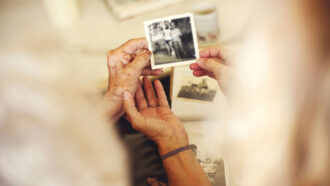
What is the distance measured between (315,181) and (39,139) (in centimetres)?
54

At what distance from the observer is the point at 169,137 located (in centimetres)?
66

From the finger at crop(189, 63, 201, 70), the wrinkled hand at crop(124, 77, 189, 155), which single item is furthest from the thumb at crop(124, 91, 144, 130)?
the finger at crop(189, 63, 201, 70)

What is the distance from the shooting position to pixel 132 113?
68 centimetres

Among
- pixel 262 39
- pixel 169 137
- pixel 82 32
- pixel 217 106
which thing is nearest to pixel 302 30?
pixel 262 39

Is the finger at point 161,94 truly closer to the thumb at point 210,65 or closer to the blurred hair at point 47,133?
the thumb at point 210,65

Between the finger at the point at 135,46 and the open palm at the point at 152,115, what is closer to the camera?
the open palm at the point at 152,115

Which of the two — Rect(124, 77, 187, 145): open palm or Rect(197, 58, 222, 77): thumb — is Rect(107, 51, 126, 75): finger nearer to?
Rect(124, 77, 187, 145): open palm

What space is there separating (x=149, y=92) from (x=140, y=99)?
3 cm

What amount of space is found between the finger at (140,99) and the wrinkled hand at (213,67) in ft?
0.55

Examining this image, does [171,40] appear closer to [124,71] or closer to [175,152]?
[124,71]

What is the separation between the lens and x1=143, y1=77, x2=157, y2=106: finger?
73 cm

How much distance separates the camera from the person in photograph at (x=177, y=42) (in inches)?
31.4

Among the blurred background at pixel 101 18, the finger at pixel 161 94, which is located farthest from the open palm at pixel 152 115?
the blurred background at pixel 101 18

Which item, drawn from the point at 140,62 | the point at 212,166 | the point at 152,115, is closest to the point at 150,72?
the point at 140,62
